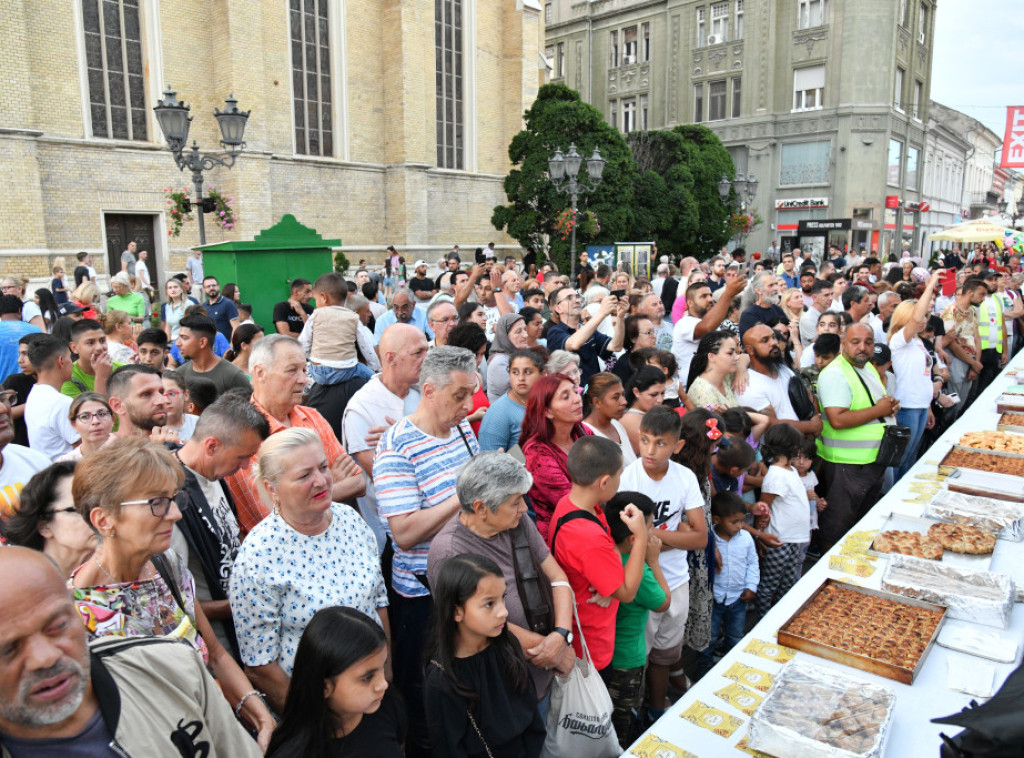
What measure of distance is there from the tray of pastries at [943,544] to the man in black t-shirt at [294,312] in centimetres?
625

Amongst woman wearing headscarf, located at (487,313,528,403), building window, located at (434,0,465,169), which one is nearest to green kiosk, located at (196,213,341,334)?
woman wearing headscarf, located at (487,313,528,403)

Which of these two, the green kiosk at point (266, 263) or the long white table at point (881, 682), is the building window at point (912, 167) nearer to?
the green kiosk at point (266, 263)

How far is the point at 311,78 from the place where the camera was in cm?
2228

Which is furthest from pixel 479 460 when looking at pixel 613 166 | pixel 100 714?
pixel 613 166

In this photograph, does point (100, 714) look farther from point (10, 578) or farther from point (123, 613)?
point (123, 613)

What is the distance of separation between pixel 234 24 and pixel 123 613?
21.1 m

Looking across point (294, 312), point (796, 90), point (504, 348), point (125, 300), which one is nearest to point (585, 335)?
point (504, 348)

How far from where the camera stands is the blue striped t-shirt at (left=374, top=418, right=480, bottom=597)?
10.2 feet

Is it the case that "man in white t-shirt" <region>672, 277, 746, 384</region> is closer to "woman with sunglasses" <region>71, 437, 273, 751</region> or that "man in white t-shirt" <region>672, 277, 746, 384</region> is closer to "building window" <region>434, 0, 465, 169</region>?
"woman with sunglasses" <region>71, 437, 273, 751</region>

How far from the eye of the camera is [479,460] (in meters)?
2.76

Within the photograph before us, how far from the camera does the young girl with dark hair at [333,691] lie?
206cm

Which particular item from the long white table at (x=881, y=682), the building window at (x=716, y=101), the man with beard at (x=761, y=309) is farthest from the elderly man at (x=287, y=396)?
the building window at (x=716, y=101)

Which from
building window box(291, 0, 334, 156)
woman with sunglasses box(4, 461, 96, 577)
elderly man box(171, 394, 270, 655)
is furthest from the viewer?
building window box(291, 0, 334, 156)

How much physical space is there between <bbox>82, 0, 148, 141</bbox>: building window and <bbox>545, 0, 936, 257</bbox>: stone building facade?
26108mm
